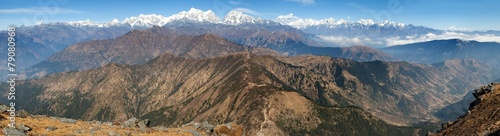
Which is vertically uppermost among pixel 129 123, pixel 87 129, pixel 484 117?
pixel 484 117

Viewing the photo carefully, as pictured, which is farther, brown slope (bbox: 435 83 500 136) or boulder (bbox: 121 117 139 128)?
brown slope (bbox: 435 83 500 136)

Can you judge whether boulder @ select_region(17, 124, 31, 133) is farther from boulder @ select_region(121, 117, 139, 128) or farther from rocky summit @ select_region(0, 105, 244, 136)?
boulder @ select_region(121, 117, 139, 128)

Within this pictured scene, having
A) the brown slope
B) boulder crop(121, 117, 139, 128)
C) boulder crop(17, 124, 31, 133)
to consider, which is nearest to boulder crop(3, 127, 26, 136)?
boulder crop(17, 124, 31, 133)

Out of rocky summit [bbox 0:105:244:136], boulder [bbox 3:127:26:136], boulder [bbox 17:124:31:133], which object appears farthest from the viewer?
rocky summit [bbox 0:105:244:136]

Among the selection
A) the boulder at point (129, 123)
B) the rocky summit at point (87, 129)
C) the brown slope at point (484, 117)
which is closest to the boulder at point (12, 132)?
the rocky summit at point (87, 129)

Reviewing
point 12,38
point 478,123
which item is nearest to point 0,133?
point 12,38

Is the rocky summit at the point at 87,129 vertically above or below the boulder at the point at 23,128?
below

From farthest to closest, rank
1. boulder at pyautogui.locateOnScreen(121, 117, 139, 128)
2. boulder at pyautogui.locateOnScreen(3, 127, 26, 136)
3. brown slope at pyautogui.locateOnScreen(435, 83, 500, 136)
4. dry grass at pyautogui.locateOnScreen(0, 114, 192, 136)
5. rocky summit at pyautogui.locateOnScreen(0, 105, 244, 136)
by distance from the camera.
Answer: brown slope at pyautogui.locateOnScreen(435, 83, 500, 136) < boulder at pyautogui.locateOnScreen(121, 117, 139, 128) < dry grass at pyautogui.locateOnScreen(0, 114, 192, 136) < rocky summit at pyautogui.locateOnScreen(0, 105, 244, 136) < boulder at pyautogui.locateOnScreen(3, 127, 26, 136)

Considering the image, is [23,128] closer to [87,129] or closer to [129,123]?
[87,129]

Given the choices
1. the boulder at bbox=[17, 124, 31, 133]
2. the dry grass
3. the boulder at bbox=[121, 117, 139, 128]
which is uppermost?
the boulder at bbox=[17, 124, 31, 133]

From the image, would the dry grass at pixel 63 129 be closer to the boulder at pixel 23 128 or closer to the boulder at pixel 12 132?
the boulder at pixel 23 128

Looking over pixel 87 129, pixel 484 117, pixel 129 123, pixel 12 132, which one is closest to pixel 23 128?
pixel 12 132
